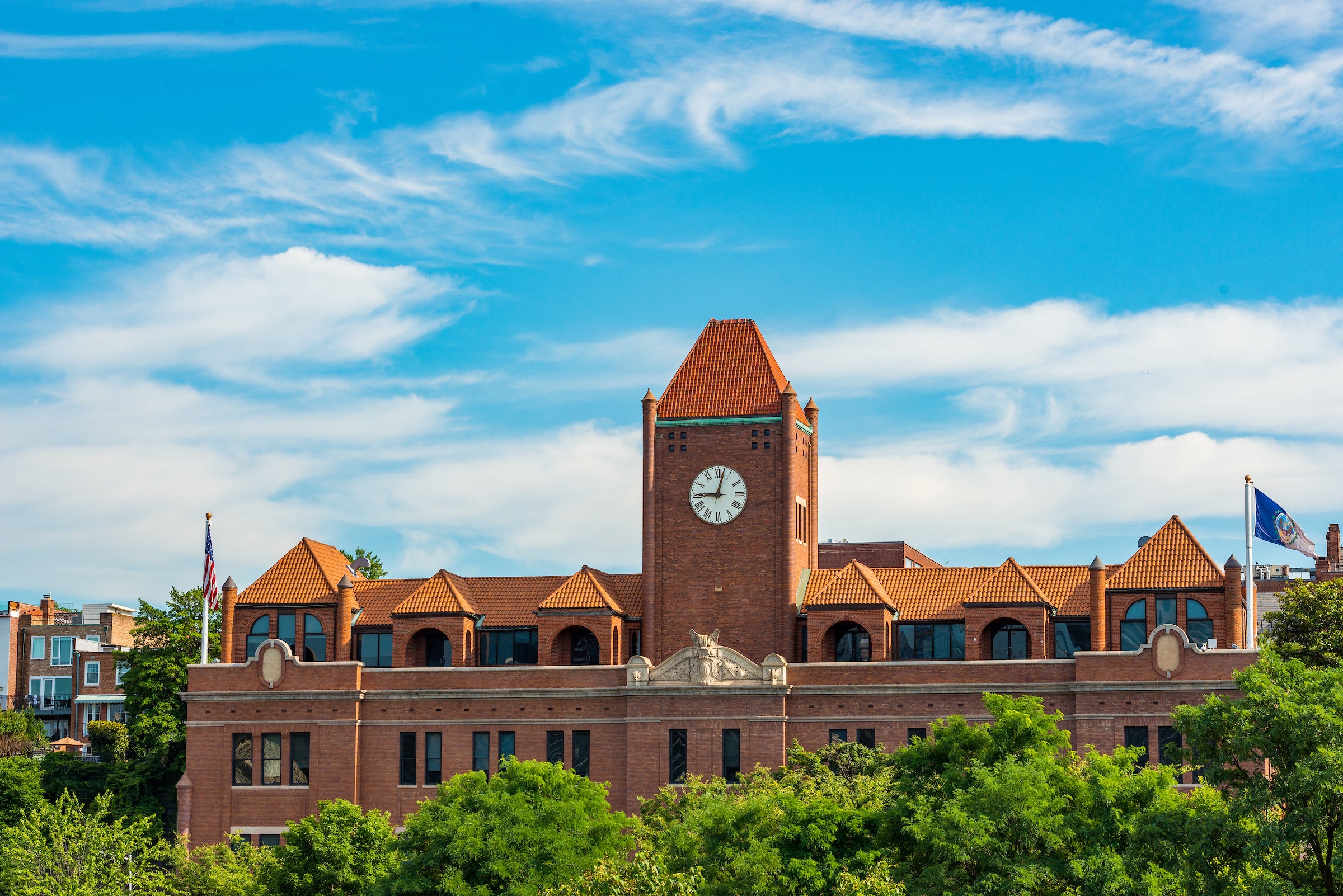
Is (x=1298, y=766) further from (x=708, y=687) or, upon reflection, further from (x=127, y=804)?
(x=127, y=804)

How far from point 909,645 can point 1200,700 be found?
12.4 meters

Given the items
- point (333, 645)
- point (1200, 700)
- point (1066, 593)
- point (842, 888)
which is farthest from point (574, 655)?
point (842, 888)

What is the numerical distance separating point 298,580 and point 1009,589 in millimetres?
32292

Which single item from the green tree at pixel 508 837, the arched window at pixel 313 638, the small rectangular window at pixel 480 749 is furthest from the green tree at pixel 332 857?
the arched window at pixel 313 638

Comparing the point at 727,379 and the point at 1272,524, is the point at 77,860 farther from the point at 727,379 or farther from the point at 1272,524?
the point at 1272,524

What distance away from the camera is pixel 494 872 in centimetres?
5291

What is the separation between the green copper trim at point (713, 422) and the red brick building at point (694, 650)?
0.08 metres

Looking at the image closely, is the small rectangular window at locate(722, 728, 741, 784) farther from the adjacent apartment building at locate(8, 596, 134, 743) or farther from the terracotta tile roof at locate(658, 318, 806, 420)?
the adjacent apartment building at locate(8, 596, 134, 743)

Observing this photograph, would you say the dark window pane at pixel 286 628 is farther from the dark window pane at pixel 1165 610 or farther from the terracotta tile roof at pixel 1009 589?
the dark window pane at pixel 1165 610

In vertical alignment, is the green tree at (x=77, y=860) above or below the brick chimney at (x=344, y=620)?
below

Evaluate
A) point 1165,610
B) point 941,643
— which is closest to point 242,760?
point 941,643

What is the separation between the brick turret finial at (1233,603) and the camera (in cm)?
7169

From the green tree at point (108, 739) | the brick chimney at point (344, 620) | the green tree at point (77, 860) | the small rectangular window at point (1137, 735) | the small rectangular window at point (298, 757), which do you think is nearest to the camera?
the green tree at point (77, 860)

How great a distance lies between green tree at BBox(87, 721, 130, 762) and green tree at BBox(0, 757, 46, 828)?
35.1 feet
